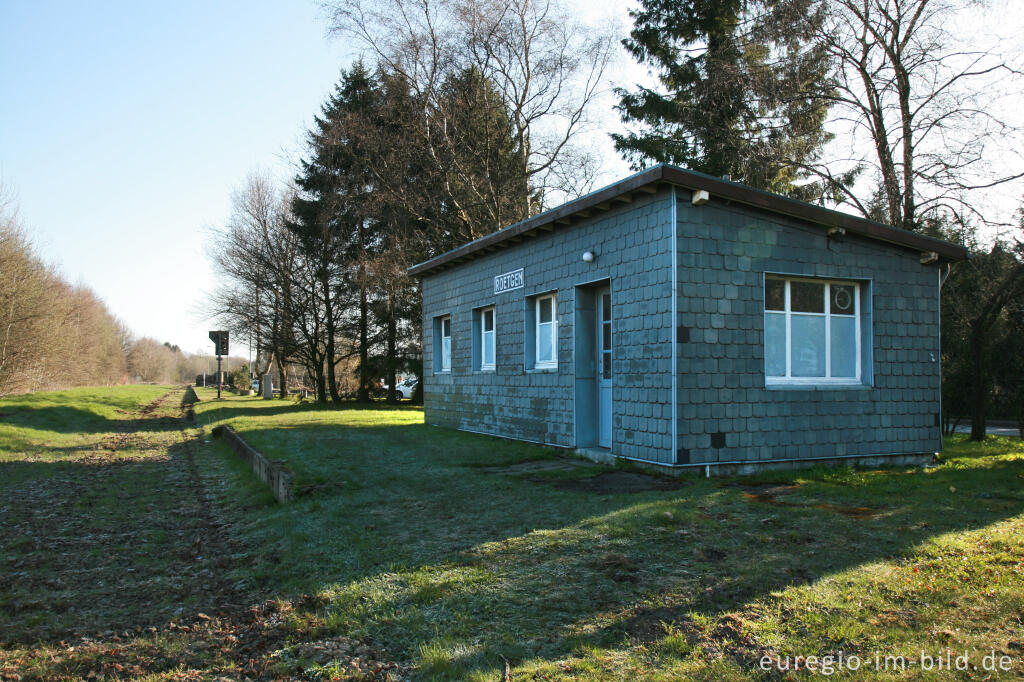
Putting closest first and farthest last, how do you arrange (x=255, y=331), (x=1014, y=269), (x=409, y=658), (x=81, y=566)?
(x=409, y=658) < (x=81, y=566) < (x=1014, y=269) < (x=255, y=331)

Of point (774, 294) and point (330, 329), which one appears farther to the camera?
point (330, 329)

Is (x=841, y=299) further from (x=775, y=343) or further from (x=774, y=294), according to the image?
(x=775, y=343)

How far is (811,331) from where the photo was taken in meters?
9.51

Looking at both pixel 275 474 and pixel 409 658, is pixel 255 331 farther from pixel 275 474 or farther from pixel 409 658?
pixel 409 658

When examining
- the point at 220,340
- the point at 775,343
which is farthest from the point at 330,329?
the point at 775,343

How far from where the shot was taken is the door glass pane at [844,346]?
960 cm

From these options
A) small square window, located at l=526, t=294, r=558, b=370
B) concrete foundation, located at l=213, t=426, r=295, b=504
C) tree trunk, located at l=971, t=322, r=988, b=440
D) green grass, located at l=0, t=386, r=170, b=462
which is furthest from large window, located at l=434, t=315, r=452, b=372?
tree trunk, located at l=971, t=322, r=988, b=440

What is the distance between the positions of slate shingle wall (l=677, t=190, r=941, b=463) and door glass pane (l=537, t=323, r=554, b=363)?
3719 mm

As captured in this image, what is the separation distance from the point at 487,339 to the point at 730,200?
22.2 feet

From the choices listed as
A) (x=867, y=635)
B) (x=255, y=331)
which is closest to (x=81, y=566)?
(x=867, y=635)

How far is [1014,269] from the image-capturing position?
1337 cm

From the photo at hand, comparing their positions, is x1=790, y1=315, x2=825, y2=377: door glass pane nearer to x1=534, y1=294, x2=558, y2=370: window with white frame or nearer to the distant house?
the distant house

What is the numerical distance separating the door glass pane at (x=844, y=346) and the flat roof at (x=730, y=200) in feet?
4.21

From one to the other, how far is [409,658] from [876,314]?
8.65 metres
